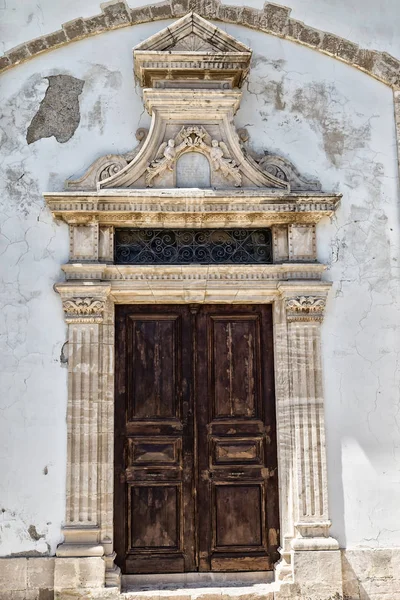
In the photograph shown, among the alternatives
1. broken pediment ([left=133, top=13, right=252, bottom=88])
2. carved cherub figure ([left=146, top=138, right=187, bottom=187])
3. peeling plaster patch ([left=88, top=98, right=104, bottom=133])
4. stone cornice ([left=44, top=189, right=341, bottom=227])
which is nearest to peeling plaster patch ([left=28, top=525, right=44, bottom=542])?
stone cornice ([left=44, top=189, right=341, bottom=227])

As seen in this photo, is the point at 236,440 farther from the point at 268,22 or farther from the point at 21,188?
the point at 268,22

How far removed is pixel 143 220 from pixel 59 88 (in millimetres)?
1386

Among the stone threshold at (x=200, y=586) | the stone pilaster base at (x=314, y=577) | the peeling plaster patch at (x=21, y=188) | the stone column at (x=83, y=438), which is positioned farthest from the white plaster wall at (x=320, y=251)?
the stone threshold at (x=200, y=586)

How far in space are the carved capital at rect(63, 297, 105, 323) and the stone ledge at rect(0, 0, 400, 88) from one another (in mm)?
2331

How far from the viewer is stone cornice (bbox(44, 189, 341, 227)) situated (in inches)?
237

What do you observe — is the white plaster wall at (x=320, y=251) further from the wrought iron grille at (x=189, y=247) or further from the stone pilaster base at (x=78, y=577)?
the wrought iron grille at (x=189, y=247)

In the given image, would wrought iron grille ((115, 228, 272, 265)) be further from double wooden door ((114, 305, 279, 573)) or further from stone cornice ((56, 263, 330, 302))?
double wooden door ((114, 305, 279, 573))

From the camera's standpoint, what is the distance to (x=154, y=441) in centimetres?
608

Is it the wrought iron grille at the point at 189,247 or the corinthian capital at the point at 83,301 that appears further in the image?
the wrought iron grille at the point at 189,247

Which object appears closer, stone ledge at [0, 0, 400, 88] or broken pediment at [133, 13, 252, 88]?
broken pediment at [133, 13, 252, 88]

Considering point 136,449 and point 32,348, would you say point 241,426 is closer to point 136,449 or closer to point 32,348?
point 136,449

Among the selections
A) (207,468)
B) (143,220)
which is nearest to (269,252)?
(143,220)

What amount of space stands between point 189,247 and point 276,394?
56.7 inches

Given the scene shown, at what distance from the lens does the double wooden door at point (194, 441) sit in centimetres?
599
